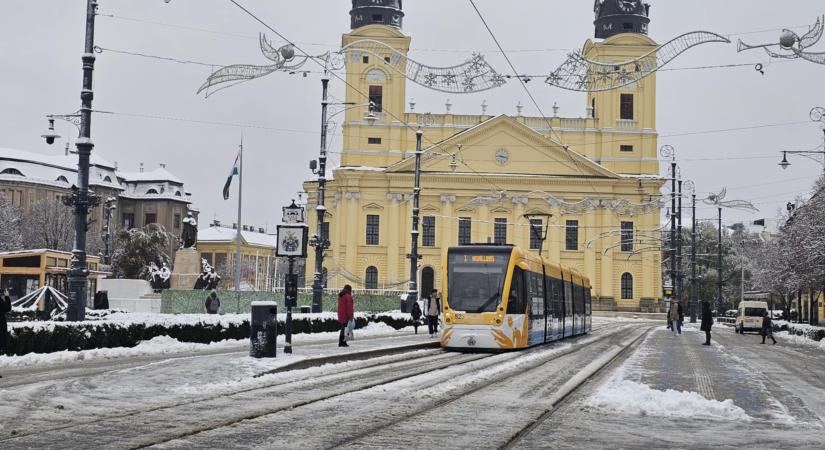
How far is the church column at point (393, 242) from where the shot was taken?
93.6m

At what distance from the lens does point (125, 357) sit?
22.5 m

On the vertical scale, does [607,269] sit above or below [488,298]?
above

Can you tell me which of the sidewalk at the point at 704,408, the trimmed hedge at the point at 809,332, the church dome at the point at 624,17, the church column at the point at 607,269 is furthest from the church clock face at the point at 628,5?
the sidewalk at the point at 704,408

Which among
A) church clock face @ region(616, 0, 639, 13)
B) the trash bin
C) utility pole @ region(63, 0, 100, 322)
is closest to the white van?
church clock face @ region(616, 0, 639, 13)

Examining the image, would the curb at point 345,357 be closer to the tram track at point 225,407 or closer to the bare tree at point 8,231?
the tram track at point 225,407

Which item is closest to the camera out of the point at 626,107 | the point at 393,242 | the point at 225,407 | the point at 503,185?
the point at 225,407

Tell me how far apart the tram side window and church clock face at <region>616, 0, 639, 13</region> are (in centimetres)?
6763

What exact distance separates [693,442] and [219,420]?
4.75m

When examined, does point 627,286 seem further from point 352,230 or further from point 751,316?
point 751,316

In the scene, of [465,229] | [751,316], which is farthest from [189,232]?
[465,229]

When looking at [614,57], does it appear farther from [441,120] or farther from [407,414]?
[407,414]

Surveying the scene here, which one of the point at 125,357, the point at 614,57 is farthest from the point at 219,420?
the point at 614,57

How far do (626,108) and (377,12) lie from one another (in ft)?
A: 77.4

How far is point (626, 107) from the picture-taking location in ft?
304
